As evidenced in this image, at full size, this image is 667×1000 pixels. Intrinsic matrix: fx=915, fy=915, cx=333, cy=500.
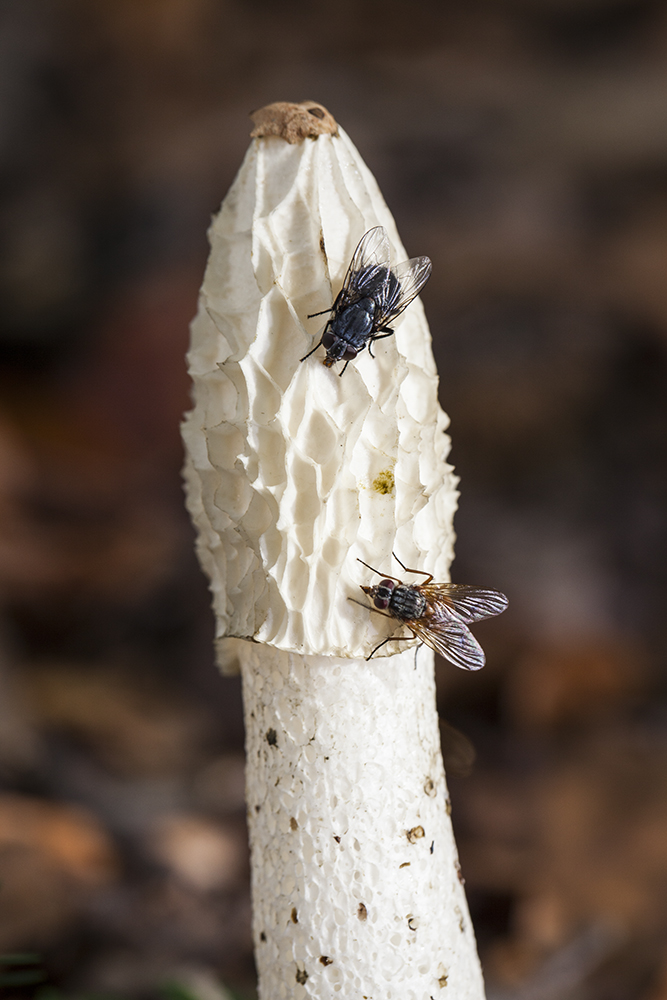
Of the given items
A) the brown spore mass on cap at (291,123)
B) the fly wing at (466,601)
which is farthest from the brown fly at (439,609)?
the brown spore mass on cap at (291,123)

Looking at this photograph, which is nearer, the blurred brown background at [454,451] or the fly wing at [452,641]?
the fly wing at [452,641]

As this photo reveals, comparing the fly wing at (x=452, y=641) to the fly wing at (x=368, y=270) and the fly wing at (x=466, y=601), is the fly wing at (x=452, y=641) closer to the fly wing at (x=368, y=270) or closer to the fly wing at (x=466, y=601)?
the fly wing at (x=466, y=601)

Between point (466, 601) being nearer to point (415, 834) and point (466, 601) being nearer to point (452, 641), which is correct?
point (452, 641)

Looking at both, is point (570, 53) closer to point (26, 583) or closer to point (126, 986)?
point (26, 583)

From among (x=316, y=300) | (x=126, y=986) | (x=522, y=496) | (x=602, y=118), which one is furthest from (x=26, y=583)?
(x=602, y=118)

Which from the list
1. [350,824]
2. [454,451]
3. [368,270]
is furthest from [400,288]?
[454,451]
